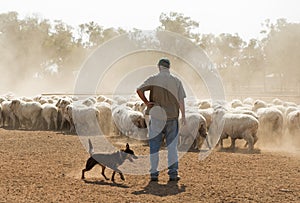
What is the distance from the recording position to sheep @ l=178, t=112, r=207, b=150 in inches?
520

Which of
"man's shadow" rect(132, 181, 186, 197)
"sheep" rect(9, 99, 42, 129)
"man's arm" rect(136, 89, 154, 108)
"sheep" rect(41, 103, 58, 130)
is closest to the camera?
"man's shadow" rect(132, 181, 186, 197)

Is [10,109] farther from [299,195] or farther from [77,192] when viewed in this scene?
[299,195]

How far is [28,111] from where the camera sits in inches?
747

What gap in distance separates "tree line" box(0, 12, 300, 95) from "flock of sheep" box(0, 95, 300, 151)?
36345 millimetres

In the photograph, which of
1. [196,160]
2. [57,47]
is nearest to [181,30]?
[57,47]

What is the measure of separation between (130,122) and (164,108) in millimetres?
6800

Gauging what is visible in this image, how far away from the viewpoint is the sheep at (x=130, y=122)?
585 inches

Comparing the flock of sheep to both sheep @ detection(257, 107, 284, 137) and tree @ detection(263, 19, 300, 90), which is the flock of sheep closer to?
sheep @ detection(257, 107, 284, 137)

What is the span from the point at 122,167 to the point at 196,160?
2306 mm

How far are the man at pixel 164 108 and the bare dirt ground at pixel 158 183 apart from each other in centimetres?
46

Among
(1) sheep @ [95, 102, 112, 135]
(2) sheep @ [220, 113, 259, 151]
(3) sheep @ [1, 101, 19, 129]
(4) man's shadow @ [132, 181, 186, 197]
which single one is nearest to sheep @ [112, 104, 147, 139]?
(1) sheep @ [95, 102, 112, 135]

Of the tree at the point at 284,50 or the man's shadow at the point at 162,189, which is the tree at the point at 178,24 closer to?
the tree at the point at 284,50

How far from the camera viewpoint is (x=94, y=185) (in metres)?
7.97

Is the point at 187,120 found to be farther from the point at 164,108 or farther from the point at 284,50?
the point at 284,50
